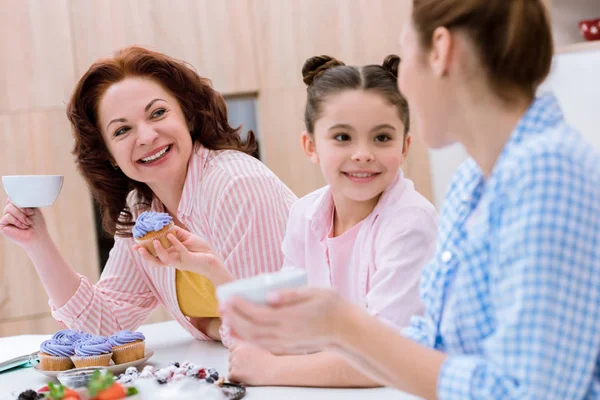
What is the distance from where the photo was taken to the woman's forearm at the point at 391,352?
3.09 feet

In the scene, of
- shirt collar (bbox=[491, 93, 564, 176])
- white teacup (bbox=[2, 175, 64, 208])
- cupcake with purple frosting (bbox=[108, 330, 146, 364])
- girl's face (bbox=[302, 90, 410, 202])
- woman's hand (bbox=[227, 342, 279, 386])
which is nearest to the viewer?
shirt collar (bbox=[491, 93, 564, 176])

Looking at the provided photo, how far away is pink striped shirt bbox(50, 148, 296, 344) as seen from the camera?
191 cm

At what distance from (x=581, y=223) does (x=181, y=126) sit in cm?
138

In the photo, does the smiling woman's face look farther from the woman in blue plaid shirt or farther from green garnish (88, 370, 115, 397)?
the woman in blue plaid shirt

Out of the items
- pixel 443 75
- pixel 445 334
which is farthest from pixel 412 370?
pixel 443 75

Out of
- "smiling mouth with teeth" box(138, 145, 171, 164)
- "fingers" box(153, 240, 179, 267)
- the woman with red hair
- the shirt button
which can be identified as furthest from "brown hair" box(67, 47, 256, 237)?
the shirt button

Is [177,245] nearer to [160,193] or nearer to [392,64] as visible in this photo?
[160,193]

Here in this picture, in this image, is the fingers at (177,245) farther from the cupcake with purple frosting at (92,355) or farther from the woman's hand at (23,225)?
the woman's hand at (23,225)

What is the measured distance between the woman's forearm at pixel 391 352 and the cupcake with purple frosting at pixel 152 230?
81 centimetres

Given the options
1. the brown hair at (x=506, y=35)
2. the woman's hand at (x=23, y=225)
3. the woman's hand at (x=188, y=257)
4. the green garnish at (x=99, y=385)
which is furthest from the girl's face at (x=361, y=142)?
the woman's hand at (x=23, y=225)

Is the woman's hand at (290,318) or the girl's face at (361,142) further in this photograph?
the girl's face at (361,142)

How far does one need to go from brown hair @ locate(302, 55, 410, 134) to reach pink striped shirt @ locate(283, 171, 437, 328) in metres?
0.16

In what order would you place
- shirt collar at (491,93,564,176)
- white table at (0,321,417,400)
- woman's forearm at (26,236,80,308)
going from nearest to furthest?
shirt collar at (491,93,564,176) < white table at (0,321,417,400) < woman's forearm at (26,236,80,308)

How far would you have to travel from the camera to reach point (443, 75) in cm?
98
